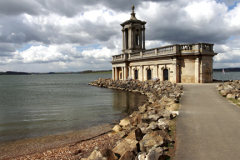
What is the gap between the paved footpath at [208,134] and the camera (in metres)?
5.73

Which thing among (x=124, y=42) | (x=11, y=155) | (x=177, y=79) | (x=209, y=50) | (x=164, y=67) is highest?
(x=124, y=42)

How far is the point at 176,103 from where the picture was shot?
1339cm

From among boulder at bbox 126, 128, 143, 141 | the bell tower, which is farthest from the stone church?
boulder at bbox 126, 128, 143, 141

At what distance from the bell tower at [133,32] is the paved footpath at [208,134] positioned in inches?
1184

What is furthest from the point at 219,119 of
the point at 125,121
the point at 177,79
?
the point at 177,79

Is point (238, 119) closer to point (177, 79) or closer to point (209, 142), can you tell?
point (209, 142)

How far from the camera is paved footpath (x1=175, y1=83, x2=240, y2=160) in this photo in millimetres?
5727

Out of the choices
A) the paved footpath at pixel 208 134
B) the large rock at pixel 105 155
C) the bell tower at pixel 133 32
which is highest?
the bell tower at pixel 133 32

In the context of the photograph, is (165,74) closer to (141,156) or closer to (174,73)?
(174,73)

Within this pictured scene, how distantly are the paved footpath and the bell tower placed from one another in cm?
3006

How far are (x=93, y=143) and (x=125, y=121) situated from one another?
3.20 m

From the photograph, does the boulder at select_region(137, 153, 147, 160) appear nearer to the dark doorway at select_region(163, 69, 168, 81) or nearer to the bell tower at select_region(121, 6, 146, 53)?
the dark doorway at select_region(163, 69, 168, 81)

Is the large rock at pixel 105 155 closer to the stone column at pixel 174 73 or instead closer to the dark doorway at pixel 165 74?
the stone column at pixel 174 73

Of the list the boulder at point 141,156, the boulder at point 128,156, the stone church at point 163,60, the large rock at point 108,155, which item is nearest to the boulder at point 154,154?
the boulder at point 141,156
